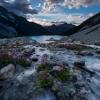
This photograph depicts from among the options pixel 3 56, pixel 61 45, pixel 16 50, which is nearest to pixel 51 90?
pixel 3 56

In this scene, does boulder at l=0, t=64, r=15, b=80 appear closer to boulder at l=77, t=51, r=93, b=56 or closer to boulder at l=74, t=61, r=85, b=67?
boulder at l=74, t=61, r=85, b=67

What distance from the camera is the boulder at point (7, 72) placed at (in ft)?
53.2

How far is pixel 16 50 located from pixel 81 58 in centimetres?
469

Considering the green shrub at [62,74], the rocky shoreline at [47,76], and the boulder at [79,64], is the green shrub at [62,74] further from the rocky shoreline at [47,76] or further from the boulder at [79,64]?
the boulder at [79,64]

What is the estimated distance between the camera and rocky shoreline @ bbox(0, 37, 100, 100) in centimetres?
1473

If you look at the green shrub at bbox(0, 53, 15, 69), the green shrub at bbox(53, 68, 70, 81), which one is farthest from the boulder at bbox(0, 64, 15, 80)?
the green shrub at bbox(53, 68, 70, 81)

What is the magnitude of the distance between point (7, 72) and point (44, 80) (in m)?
2.31

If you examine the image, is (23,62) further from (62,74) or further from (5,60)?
(62,74)

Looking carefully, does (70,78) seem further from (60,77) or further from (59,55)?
(59,55)

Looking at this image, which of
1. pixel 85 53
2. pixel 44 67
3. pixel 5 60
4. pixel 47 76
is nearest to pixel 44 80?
pixel 47 76

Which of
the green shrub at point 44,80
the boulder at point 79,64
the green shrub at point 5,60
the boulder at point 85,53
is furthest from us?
the boulder at point 85,53

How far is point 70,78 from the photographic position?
52.1 feet

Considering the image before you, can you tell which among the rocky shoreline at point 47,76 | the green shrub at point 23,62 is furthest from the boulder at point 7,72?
the green shrub at point 23,62

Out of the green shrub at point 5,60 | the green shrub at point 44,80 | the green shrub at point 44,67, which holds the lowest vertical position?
the green shrub at point 44,80
